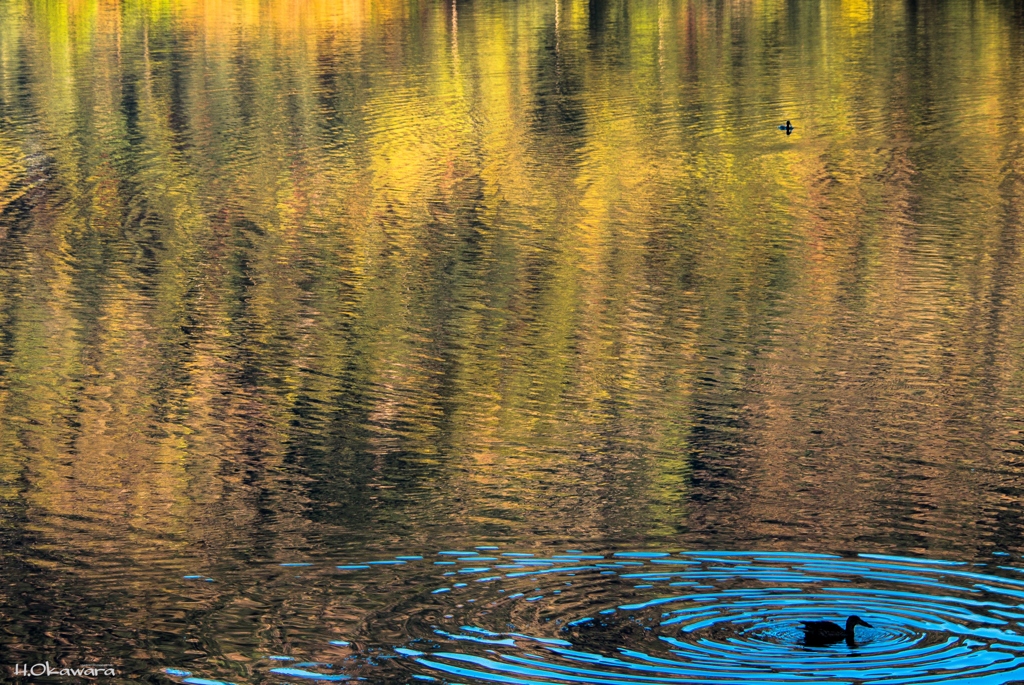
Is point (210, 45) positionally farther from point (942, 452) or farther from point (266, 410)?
point (942, 452)

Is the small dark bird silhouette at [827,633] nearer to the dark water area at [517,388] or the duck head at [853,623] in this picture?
the duck head at [853,623]

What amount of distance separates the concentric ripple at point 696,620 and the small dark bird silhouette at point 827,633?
0.06 m

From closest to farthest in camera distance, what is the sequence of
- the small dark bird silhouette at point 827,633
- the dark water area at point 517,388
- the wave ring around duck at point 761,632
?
Result: the wave ring around duck at point 761,632 → the small dark bird silhouette at point 827,633 → the dark water area at point 517,388

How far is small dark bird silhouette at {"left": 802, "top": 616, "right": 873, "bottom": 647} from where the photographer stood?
12133 mm

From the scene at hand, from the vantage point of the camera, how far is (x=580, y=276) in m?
26.8

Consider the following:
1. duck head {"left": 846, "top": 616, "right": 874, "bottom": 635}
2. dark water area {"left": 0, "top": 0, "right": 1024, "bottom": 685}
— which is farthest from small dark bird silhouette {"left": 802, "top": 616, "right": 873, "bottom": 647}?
dark water area {"left": 0, "top": 0, "right": 1024, "bottom": 685}

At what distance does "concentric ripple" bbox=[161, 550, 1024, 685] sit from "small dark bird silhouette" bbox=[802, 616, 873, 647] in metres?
0.06

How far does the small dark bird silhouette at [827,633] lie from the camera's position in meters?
12.1

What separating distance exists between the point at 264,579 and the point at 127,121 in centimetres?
3373

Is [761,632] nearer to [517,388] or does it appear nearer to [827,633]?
[827,633]

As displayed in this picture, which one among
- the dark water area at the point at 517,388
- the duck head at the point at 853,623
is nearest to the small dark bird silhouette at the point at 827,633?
the duck head at the point at 853,623

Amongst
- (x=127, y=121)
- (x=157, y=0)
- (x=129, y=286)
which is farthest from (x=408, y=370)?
(x=157, y=0)

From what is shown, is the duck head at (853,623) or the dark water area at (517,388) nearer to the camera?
the duck head at (853,623)

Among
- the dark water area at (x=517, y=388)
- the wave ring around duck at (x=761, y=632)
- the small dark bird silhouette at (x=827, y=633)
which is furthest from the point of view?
the dark water area at (x=517, y=388)
